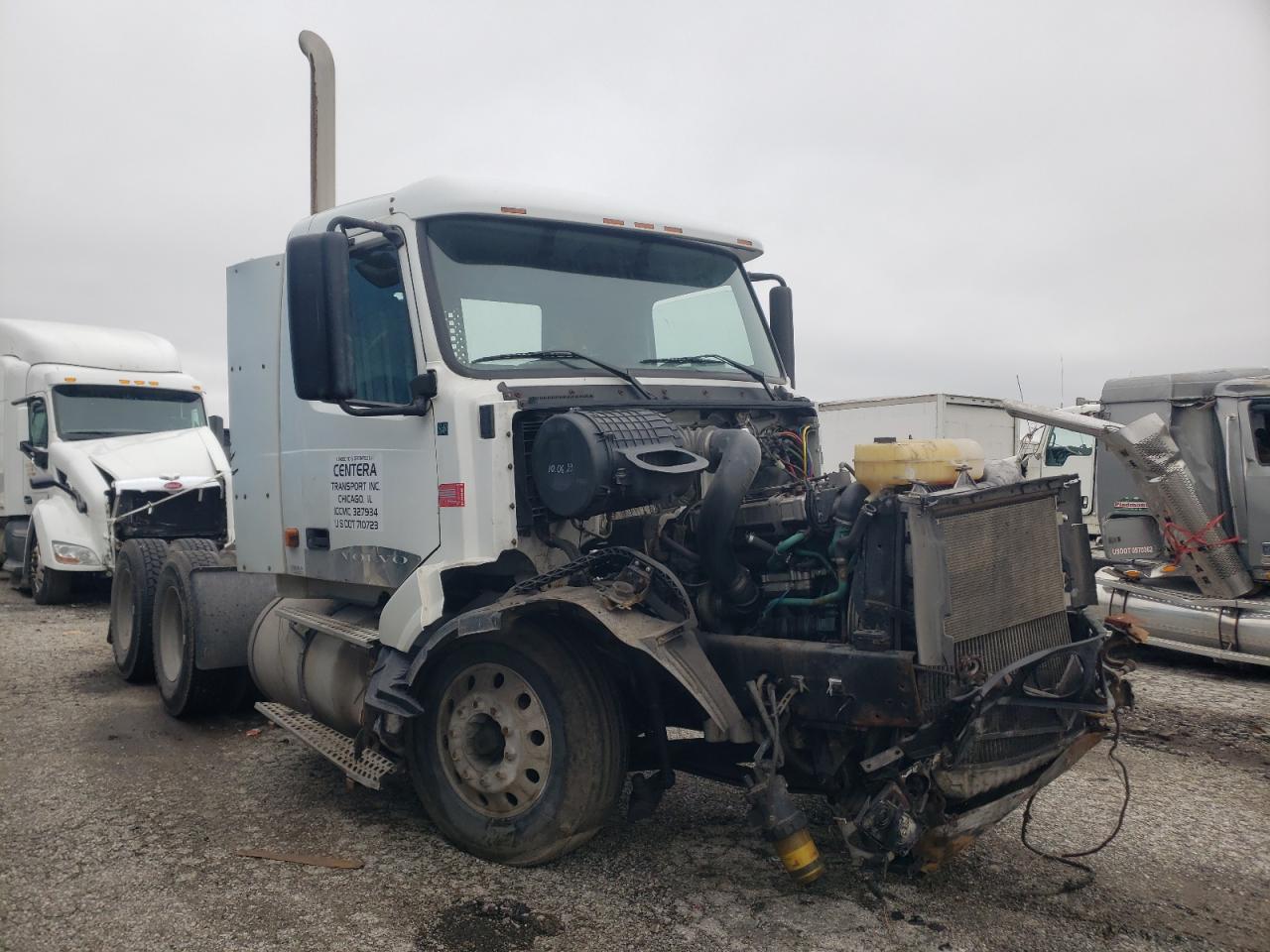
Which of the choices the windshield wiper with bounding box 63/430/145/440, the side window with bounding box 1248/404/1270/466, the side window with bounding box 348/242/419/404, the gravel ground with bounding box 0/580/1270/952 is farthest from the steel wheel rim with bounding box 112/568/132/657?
the side window with bounding box 1248/404/1270/466

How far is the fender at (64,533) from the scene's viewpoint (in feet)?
38.0

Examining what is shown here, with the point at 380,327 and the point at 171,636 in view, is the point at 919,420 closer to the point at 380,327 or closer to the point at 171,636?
the point at 171,636

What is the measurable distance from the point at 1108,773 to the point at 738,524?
2.85 meters

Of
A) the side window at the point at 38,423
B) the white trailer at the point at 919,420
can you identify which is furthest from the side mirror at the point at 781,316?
the white trailer at the point at 919,420

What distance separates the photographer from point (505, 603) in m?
3.80

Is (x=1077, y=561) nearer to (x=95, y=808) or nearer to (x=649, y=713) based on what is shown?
(x=649, y=713)

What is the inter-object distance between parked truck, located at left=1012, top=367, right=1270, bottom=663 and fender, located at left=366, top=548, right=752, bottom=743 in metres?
5.09

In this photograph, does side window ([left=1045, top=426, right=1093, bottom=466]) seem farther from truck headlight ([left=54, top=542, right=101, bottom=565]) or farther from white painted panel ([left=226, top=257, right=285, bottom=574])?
truck headlight ([left=54, top=542, right=101, bottom=565])

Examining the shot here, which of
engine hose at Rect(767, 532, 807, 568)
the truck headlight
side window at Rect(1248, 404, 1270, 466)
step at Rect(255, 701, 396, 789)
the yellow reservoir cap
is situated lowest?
the yellow reservoir cap

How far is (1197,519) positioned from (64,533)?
37.6 feet

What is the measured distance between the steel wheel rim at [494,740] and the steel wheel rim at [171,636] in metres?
3.24

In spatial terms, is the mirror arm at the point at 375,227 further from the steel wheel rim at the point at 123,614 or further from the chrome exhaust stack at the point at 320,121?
the steel wheel rim at the point at 123,614

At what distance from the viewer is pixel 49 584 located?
39.2 feet

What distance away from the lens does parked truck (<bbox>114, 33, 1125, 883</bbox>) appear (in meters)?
3.48
